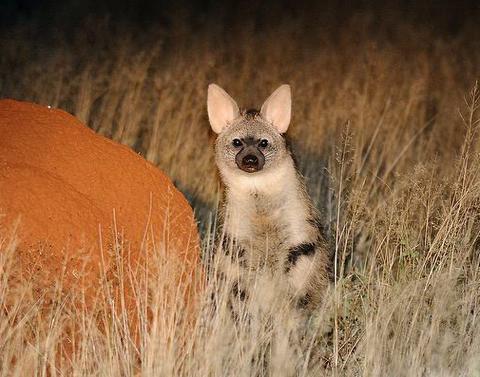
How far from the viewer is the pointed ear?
19.3 feet

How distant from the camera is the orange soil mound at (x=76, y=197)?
205 inches

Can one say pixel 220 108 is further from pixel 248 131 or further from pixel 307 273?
pixel 307 273

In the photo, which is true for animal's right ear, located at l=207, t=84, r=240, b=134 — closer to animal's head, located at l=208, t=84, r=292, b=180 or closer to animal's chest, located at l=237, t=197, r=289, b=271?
animal's head, located at l=208, t=84, r=292, b=180

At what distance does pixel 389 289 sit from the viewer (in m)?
4.87

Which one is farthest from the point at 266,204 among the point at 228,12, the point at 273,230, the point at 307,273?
the point at 228,12

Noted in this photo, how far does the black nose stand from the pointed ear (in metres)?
0.36

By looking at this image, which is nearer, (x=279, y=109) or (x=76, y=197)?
(x=76, y=197)

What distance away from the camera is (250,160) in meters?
5.70

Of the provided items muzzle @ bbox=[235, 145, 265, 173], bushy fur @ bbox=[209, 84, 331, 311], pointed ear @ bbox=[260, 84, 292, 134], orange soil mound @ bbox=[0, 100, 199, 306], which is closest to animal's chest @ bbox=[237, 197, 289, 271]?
bushy fur @ bbox=[209, 84, 331, 311]

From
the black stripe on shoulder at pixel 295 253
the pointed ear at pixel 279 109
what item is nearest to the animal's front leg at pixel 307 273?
the black stripe on shoulder at pixel 295 253

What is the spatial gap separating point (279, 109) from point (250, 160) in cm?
45

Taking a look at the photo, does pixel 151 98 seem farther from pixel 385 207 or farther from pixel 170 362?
pixel 170 362

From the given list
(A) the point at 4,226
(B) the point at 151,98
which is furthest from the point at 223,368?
(B) the point at 151,98

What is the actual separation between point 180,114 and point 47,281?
13.3ft
